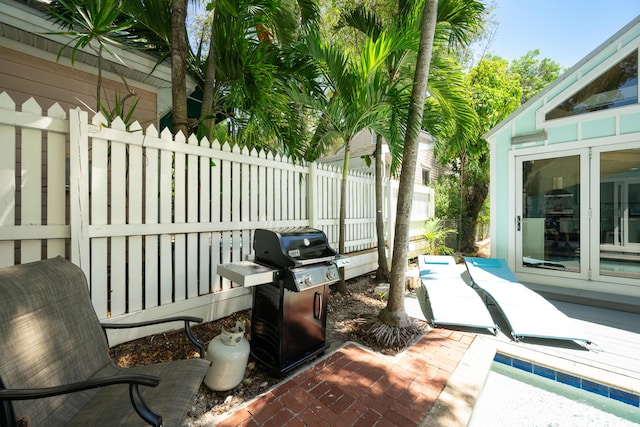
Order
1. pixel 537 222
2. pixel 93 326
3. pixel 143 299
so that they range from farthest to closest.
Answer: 1. pixel 537 222
2. pixel 143 299
3. pixel 93 326

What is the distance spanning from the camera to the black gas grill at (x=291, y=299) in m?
2.25

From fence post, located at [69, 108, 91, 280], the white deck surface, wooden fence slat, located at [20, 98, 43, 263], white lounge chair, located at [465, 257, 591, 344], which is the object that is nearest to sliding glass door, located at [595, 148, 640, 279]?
the white deck surface

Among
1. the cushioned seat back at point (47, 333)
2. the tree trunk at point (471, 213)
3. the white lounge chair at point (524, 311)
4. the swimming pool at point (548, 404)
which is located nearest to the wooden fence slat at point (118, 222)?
the cushioned seat back at point (47, 333)

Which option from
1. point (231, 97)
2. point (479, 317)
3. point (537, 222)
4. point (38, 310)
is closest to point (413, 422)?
point (479, 317)

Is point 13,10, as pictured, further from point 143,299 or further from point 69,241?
point 143,299

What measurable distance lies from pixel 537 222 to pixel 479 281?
2240mm

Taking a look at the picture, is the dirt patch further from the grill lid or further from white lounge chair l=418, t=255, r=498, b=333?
the grill lid

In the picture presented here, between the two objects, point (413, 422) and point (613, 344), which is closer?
point (413, 422)

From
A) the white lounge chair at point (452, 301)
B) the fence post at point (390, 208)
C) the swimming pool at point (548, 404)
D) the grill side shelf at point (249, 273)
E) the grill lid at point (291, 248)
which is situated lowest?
the swimming pool at point (548, 404)

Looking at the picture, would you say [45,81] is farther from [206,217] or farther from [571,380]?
[571,380]

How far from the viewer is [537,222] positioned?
5.21 metres

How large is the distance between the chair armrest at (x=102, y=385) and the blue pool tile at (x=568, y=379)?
335cm

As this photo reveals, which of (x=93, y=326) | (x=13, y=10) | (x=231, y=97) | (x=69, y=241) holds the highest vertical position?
(x=13, y=10)

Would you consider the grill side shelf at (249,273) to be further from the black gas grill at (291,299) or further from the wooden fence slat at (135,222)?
the wooden fence slat at (135,222)
